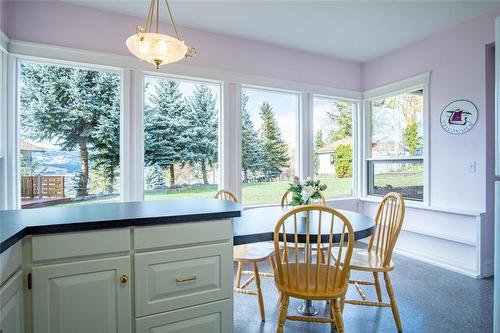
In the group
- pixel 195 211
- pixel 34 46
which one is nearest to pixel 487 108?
pixel 195 211

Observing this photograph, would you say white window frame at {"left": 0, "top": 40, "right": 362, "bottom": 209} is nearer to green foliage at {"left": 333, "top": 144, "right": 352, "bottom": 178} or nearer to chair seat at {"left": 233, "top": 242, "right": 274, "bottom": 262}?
green foliage at {"left": 333, "top": 144, "right": 352, "bottom": 178}

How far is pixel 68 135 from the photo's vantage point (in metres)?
2.83

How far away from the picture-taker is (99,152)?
296cm

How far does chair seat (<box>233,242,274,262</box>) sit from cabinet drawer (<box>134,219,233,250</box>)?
2.36ft

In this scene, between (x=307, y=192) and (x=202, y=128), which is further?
(x=202, y=128)

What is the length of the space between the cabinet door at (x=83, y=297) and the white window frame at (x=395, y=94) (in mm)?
3534

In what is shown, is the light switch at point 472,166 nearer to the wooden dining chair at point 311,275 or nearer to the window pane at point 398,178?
the window pane at point 398,178

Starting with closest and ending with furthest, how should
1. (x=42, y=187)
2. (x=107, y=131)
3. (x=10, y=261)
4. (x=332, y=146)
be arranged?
(x=10, y=261), (x=42, y=187), (x=107, y=131), (x=332, y=146)

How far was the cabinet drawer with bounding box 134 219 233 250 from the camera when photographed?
1251 millimetres

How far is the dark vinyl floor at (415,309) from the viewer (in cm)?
202

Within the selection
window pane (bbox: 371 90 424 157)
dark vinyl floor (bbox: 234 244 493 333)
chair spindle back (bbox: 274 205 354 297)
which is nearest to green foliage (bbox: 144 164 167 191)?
dark vinyl floor (bbox: 234 244 493 333)

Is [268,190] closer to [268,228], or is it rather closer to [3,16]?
[268,228]

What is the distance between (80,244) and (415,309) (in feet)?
8.01

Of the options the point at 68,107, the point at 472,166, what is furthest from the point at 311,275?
the point at 68,107
